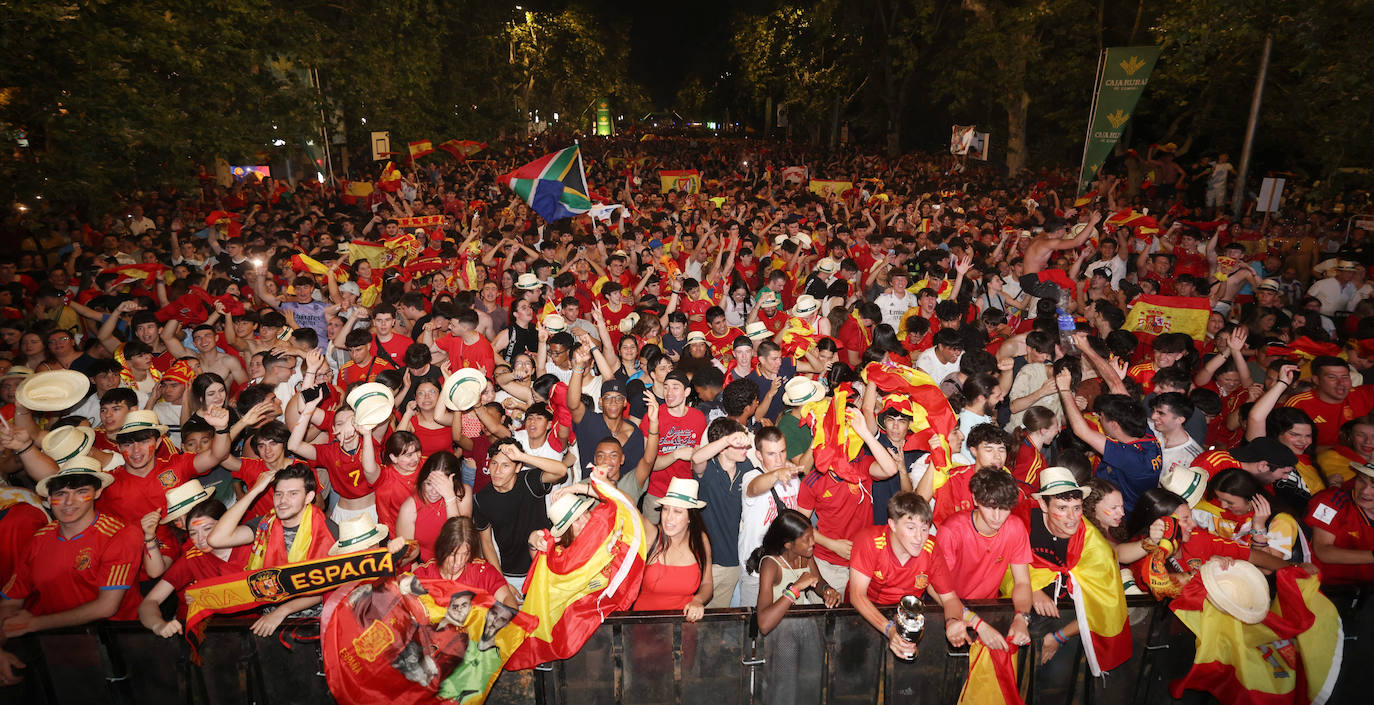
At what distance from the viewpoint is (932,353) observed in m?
7.20

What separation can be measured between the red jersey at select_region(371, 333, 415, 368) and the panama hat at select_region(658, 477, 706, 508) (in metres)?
4.11

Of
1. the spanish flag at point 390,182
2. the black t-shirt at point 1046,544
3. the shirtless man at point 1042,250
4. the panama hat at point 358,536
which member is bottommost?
the black t-shirt at point 1046,544

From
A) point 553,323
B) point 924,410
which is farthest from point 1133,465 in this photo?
point 553,323

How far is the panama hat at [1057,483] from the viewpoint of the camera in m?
4.28

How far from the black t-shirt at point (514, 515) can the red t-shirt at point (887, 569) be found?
2.25m

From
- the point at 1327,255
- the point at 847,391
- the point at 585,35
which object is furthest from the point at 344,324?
the point at 585,35

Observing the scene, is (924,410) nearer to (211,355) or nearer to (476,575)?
(476,575)

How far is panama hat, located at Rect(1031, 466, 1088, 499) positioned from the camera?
14.0 feet

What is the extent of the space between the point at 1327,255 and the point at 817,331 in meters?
10.8

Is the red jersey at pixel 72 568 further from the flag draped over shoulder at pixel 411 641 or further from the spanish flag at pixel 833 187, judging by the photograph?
the spanish flag at pixel 833 187

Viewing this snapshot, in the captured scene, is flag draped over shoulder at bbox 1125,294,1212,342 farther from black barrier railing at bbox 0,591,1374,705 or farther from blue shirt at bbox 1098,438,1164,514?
black barrier railing at bbox 0,591,1374,705

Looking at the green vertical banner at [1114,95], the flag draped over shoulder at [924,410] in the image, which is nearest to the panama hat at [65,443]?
the flag draped over shoulder at [924,410]

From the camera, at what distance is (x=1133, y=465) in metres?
5.17

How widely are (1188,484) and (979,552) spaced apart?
1.55m
